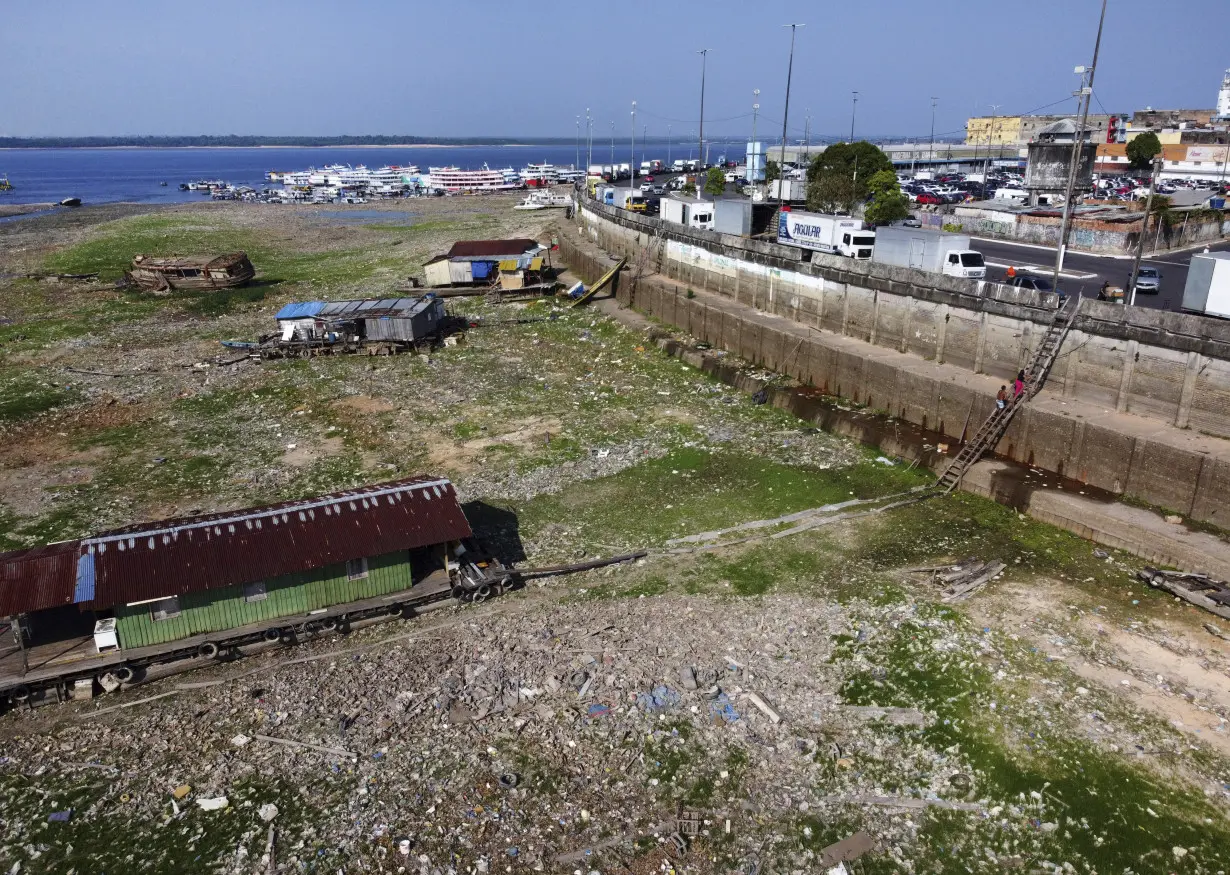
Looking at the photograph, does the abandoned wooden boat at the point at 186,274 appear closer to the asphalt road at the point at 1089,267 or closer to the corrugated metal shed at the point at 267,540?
the corrugated metal shed at the point at 267,540

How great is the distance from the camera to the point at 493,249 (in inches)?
1987

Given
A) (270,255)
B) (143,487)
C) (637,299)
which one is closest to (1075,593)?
(143,487)

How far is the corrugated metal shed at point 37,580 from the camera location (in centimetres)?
1469

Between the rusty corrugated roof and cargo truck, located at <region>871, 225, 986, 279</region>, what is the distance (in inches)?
900

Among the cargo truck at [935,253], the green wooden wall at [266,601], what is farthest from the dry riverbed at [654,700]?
the cargo truck at [935,253]

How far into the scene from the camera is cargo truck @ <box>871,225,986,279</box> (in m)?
33.6

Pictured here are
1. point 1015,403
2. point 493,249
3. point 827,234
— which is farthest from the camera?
point 493,249

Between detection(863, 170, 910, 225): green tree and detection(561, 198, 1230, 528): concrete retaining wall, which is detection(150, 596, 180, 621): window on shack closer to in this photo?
detection(561, 198, 1230, 528): concrete retaining wall

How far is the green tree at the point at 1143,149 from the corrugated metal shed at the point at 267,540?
94.6m

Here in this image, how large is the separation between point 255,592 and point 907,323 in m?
23.6

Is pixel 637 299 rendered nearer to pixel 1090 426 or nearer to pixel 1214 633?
pixel 1090 426

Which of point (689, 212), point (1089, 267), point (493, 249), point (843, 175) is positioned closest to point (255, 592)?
point (493, 249)

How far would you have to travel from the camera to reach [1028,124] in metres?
166

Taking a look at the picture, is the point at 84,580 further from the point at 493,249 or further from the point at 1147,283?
the point at 1147,283
